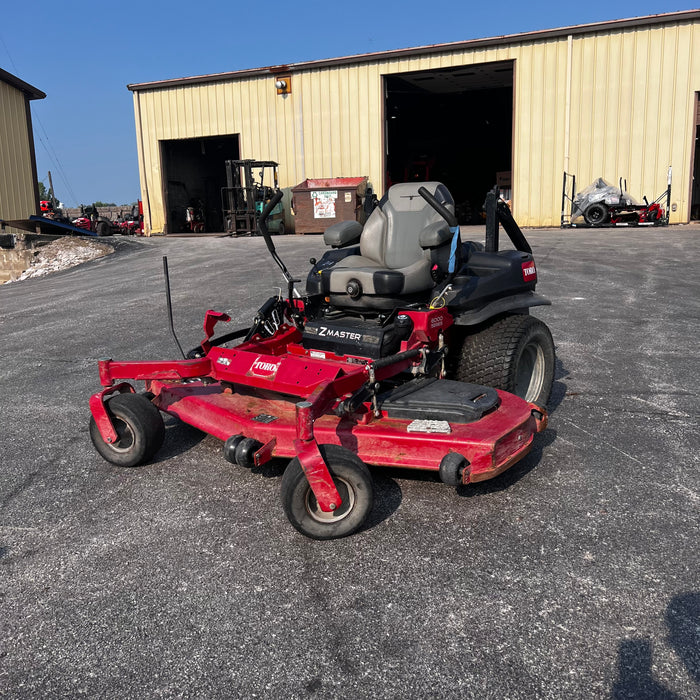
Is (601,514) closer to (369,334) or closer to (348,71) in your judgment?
(369,334)

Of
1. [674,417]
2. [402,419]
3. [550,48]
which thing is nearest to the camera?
[402,419]

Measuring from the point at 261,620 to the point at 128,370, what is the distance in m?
1.69

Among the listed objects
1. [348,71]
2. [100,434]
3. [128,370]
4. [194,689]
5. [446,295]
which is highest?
[348,71]

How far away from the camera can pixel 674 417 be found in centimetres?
406

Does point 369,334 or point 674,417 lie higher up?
point 369,334

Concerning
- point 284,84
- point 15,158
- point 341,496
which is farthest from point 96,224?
point 341,496

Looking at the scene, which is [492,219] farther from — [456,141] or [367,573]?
[456,141]

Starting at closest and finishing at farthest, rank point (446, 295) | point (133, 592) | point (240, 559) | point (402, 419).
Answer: point (133, 592) < point (240, 559) < point (402, 419) < point (446, 295)

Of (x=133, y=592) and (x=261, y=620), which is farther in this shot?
(x=133, y=592)

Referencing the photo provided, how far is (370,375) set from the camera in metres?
3.07

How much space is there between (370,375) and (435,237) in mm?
1154

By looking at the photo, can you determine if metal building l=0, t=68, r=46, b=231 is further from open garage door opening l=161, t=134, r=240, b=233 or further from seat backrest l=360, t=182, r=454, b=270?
seat backrest l=360, t=182, r=454, b=270

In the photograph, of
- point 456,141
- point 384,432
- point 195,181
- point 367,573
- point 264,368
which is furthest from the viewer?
point 456,141

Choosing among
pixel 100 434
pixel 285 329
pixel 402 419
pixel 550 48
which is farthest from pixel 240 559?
pixel 550 48
